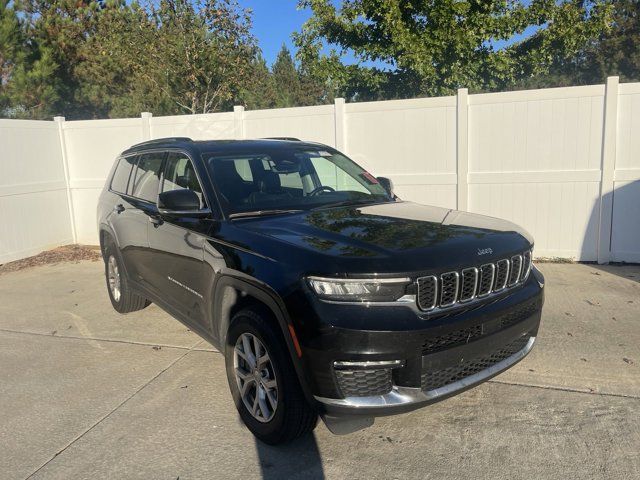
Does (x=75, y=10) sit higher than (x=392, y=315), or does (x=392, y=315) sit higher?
(x=75, y=10)

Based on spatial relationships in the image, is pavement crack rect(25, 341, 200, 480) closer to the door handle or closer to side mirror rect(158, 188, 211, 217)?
the door handle

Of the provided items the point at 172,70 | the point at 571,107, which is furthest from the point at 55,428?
the point at 172,70

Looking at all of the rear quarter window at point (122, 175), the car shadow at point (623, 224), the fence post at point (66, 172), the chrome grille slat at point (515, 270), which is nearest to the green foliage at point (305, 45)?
the fence post at point (66, 172)

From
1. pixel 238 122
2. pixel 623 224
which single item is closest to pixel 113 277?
pixel 238 122

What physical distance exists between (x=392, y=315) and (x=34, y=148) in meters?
8.85

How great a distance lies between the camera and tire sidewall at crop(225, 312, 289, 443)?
2900mm

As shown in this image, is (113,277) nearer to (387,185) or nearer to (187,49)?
(387,185)

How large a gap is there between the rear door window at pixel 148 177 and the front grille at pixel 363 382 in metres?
2.74

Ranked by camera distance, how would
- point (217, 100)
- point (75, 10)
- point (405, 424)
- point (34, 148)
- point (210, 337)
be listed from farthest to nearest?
point (75, 10) < point (217, 100) < point (34, 148) < point (210, 337) < point (405, 424)

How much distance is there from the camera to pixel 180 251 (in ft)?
13.0

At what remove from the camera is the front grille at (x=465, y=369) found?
2.74m

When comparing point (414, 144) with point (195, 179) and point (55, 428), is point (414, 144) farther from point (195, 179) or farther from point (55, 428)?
point (55, 428)

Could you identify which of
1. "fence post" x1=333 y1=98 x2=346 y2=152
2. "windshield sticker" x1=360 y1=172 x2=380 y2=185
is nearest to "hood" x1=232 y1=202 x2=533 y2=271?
"windshield sticker" x1=360 y1=172 x2=380 y2=185

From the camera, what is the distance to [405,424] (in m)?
3.38
